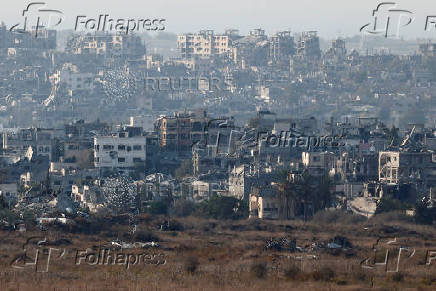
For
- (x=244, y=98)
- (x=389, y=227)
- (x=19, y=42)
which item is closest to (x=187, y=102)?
(x=244, y=98)

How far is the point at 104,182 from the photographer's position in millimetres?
60531

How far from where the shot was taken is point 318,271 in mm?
35281

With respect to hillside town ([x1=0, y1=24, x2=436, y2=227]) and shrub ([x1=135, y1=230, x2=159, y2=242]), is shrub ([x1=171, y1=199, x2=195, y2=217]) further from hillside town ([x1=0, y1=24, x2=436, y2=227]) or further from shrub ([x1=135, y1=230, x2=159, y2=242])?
shrub ([x1=135, y1=230, x2=159, y2=242])

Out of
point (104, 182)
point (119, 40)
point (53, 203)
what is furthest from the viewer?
point (119, 40)

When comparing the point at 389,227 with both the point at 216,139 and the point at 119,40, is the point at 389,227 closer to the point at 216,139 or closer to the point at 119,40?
the point at 216,139

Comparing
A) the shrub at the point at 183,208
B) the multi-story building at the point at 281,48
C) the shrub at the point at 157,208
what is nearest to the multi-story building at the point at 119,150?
the shrub at the point at 183,208

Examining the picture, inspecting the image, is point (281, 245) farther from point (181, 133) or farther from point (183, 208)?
point (181, 133)

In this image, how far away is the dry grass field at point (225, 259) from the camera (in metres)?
34.3

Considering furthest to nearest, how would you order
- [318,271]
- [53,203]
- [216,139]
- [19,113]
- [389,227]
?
[19,113] < [216,139] < [53,203] < [389,227] < [318,271]

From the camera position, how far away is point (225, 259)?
38.3 metres

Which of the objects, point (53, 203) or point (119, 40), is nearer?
point (53, 203)

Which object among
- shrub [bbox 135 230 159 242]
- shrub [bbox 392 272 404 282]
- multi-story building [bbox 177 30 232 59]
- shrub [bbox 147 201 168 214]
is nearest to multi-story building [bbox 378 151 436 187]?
shrub [bbox 147 201 168 214]

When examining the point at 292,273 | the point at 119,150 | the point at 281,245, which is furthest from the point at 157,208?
the point at 119,150

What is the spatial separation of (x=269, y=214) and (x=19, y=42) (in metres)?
111
